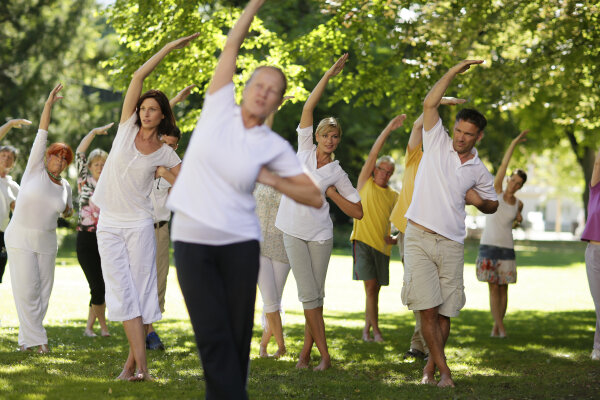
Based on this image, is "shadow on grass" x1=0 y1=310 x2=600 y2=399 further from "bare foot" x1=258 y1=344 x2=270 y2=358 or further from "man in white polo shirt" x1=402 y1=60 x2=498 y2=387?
"man in white polo shirt" x1=402 y1=60 x2=498 y2=387

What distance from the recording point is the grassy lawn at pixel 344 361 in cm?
736

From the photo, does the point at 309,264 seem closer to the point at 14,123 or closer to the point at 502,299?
the point at 14,123

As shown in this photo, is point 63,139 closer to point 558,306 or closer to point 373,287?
point 558,306

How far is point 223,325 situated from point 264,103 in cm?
123

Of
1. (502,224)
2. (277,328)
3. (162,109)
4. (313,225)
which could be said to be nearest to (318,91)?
(313,225)

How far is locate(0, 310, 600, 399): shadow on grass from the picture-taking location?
728 cm

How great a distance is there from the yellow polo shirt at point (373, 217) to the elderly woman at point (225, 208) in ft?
21.0

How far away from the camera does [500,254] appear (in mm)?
12406

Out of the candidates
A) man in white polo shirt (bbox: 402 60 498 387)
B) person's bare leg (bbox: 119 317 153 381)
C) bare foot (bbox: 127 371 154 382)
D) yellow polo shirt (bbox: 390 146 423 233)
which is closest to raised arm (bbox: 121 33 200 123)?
person's bare leg (bbox: 119 317 153 381)

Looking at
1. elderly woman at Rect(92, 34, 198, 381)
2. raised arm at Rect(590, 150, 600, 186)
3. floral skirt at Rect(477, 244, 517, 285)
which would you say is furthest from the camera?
floral skirt at Rect(477, 244, 517, 285)

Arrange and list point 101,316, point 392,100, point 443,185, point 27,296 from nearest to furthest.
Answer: point 443,185, point 27,296, point 101,316, point 392,100

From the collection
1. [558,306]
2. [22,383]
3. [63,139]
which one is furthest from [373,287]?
[63,139]

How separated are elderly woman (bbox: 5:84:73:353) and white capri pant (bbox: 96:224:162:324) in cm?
212

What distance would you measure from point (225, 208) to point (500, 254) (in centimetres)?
849
